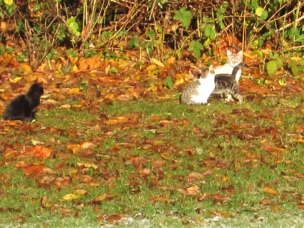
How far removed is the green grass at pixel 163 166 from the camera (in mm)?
7742

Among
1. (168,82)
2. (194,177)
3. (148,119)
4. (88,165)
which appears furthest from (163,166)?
(168,82)

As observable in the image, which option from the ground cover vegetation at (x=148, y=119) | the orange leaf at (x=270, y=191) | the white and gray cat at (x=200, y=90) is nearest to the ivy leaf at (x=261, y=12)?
the ground cover vegetation at (x=148, y=119)

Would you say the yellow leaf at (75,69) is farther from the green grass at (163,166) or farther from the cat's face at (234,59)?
the cat's face at (234,59)

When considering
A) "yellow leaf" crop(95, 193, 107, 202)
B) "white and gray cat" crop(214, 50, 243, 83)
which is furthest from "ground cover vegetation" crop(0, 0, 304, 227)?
"white and gray cat" crop(214, 50, 243, 83)

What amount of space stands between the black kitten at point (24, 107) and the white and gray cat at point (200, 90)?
6.62ft

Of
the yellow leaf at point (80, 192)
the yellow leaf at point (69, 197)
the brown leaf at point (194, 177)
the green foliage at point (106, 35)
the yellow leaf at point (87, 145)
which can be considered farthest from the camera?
the green foliage at point (106, 35)

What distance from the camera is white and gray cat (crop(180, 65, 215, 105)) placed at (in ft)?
38.6

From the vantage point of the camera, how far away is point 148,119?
1112cm

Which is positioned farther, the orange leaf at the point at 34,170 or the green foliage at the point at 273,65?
the green foliage at the point at 273,65

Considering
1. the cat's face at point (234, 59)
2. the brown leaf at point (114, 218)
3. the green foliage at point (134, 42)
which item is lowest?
the brown leaf at point (114, 218)

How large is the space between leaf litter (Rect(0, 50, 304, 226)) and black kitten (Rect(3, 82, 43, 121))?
16cm

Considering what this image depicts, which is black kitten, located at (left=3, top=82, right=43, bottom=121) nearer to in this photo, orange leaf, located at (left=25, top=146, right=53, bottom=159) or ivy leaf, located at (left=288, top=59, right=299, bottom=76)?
orange leaf, located at (left=25, top=146, right=53, bottom=159)

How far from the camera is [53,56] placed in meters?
14.1

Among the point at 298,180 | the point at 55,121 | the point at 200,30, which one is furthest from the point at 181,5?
the point at 298,180
